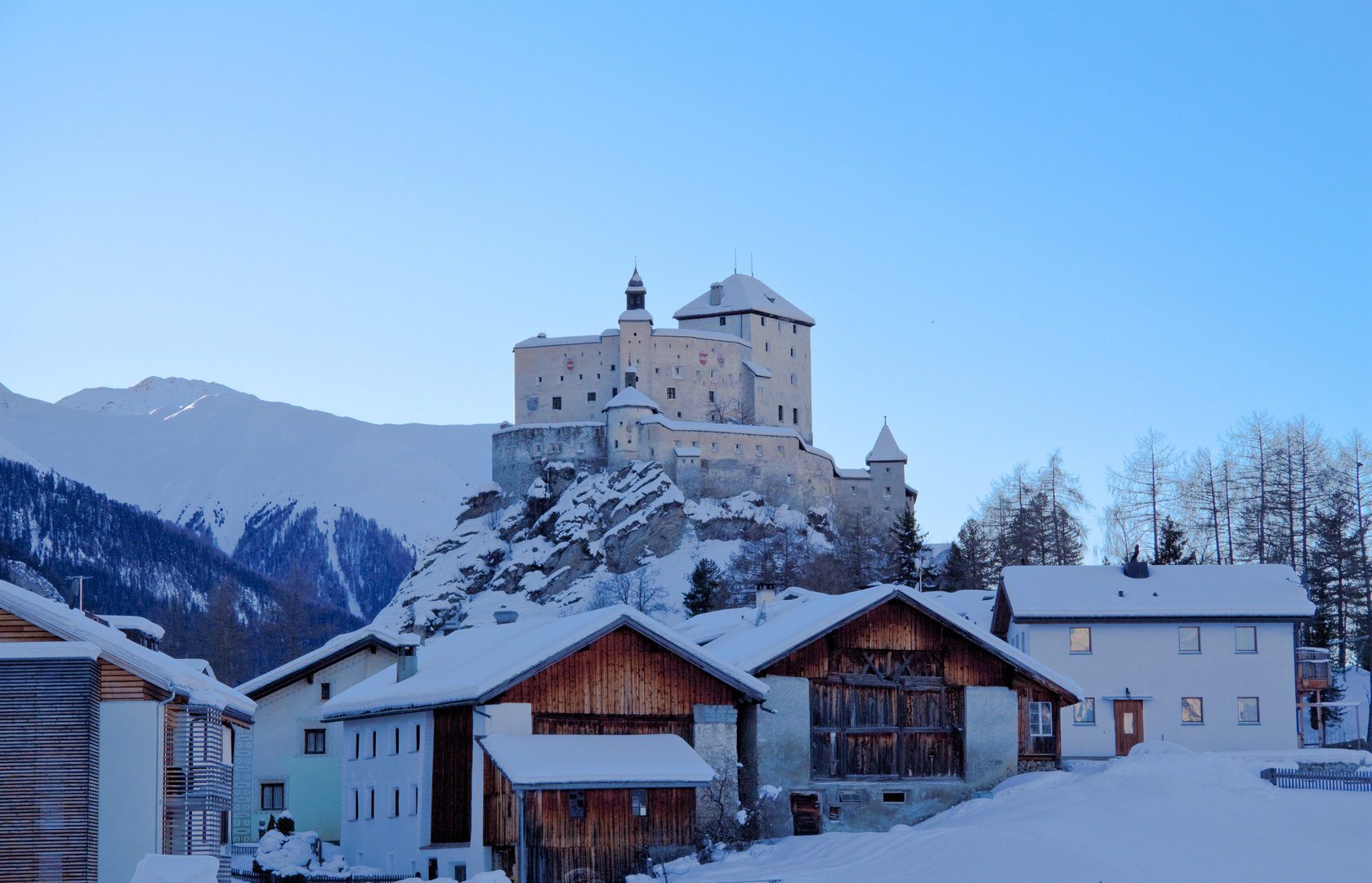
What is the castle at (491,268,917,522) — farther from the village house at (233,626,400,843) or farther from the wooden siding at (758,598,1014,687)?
the wooden siding at (758,598,1014,687)

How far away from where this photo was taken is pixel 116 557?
146375 millimetres

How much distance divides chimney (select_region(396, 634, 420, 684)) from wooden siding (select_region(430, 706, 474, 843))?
11.9 ft

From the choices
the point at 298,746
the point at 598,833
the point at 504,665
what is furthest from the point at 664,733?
the point at 298,746

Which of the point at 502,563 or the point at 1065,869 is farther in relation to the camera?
the point at 502,563

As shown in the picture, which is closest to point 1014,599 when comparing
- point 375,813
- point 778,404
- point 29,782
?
point 375,813

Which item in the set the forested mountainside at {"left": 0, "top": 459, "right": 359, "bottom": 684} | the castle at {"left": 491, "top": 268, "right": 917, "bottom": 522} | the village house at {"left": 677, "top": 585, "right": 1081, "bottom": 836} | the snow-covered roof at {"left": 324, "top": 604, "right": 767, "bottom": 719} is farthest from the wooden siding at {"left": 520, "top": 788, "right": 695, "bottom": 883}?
the castle at {"left": 491, "top": 268, "right": 917, "bottom": 522}

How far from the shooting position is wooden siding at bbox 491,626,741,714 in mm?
31891

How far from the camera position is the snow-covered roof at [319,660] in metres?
44.5

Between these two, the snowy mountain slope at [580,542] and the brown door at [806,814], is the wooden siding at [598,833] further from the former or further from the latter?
the snowy mountain slope at [580,542]

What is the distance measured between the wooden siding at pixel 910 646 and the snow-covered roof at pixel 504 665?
2.73 metres

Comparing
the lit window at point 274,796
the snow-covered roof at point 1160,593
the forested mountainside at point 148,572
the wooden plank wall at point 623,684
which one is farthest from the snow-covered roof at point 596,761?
the forested mountainside at point 148,572

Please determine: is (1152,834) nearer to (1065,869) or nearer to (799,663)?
(1065,869)

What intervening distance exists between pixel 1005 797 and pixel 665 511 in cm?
7782

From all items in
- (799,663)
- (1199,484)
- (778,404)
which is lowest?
(799,663)
